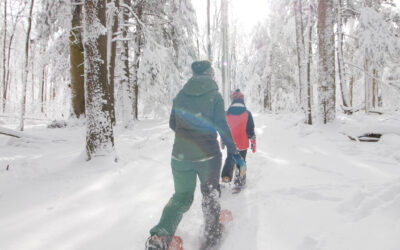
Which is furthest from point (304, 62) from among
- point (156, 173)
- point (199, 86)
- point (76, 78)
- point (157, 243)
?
point (157, 243)

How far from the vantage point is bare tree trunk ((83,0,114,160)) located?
16.3 ft

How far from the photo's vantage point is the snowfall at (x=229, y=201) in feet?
7.75

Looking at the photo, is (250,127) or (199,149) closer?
(199,149)

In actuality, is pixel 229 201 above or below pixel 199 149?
below

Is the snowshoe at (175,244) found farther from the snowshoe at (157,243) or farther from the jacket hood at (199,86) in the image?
the jacket hood at (199,86)

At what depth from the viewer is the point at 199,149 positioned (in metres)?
2.29

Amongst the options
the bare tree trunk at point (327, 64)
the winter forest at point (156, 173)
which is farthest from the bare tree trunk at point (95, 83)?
the bare tree trunk at point (327, 64)

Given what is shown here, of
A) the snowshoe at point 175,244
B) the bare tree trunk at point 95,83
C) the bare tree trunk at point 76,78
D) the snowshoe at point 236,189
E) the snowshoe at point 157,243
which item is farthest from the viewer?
the bare tree trunk at point 76,78

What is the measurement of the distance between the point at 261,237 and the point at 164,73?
37.9ft

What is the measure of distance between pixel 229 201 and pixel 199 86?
1993 millimetres

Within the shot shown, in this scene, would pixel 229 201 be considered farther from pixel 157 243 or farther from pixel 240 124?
pixel 157 243

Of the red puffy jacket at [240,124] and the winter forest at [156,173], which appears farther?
the red puffy jacket at [240,124]

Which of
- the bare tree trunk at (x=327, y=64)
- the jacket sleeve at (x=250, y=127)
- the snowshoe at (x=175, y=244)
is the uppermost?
the bare tree trunk at (x=327, y=64)

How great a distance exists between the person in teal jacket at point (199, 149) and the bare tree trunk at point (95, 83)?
3244 millimetres
